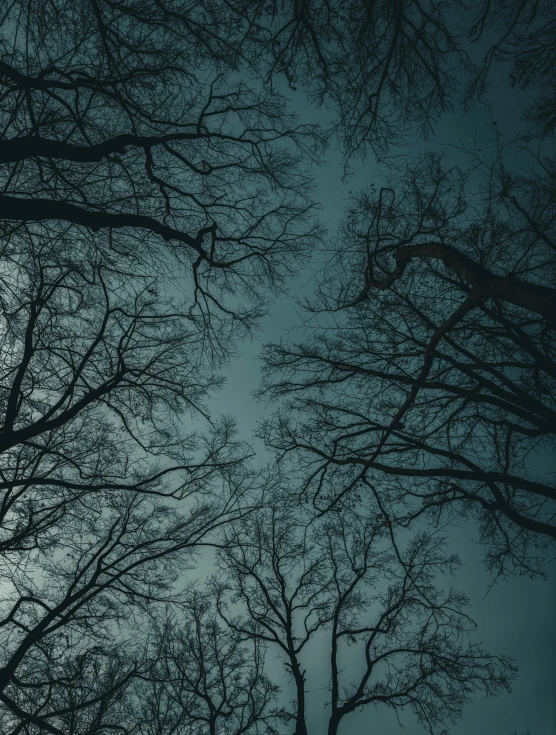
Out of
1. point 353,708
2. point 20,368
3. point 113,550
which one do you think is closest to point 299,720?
point 353,708

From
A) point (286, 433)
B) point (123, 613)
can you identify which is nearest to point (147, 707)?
point (123, 613)

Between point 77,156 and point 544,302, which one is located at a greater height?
point 77,156

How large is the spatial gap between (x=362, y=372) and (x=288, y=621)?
906 centimetres

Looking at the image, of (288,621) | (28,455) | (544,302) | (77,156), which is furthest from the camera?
(288,621)

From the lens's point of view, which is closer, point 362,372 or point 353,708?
point 362,372

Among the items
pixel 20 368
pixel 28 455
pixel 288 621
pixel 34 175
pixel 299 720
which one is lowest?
pixel 299 720

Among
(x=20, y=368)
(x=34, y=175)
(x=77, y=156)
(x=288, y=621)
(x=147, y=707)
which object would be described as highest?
(x=34, y=175)

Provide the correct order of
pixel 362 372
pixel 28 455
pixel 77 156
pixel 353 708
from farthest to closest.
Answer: pixel 353 708 → pixel 28 455 → pixel 362 372 → pixel 77 156

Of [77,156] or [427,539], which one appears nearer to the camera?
[77,156]

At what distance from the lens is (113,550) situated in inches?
346

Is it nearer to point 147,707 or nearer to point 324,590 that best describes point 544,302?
point 324,590

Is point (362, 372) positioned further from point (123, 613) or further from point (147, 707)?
point (147, 707)

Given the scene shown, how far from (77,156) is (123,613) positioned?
8090 millimetres

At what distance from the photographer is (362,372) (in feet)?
24.8
